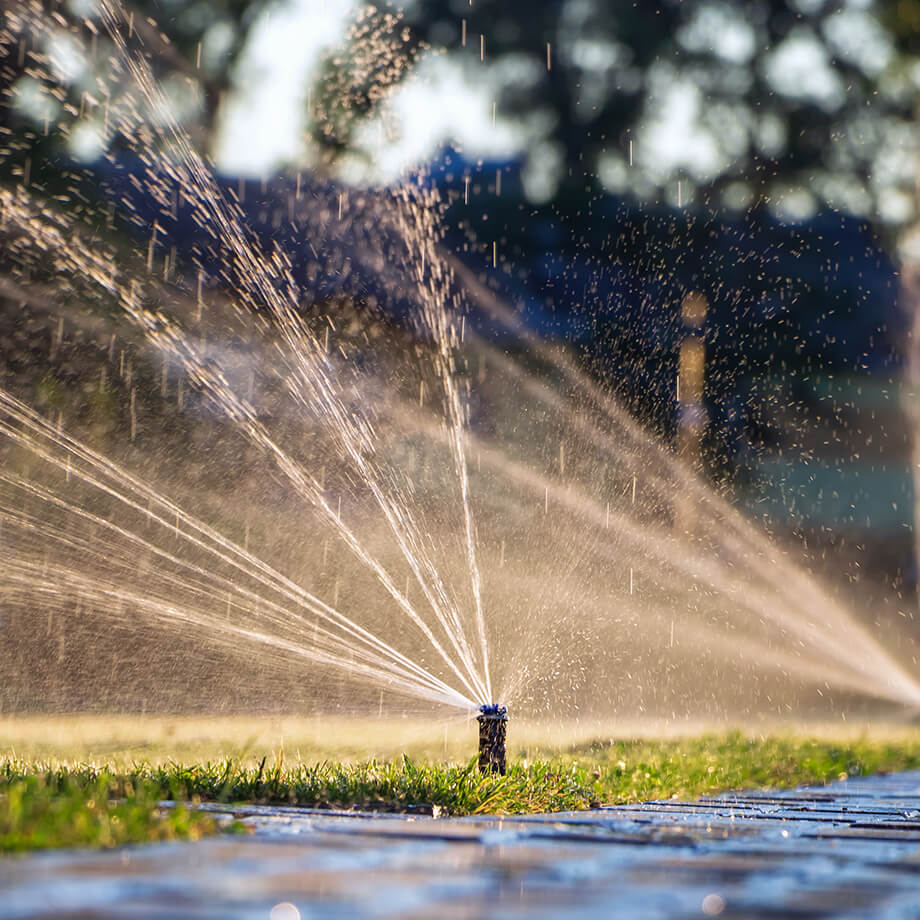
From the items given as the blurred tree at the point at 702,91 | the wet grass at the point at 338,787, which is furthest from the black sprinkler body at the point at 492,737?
the blurred tree at the point at 702,91

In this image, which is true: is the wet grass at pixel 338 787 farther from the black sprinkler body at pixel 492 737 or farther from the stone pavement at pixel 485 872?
the stone pavement at pixel 485 872

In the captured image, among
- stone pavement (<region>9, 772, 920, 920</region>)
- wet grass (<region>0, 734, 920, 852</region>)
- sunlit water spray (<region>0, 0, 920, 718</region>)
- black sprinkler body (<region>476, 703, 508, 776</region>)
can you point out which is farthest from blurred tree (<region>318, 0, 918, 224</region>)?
stone pavement (<region>9, 772, 920, 920</region>)

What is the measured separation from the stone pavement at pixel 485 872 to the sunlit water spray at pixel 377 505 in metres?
9.88

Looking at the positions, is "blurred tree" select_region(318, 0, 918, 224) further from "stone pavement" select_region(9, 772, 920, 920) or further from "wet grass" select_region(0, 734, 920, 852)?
"stone pavement" select_region(9, 772, 920, 920)

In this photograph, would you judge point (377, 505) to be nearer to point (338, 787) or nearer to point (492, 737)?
point (492, 737)

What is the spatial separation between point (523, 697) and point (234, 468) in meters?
5.02

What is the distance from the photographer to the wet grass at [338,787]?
3.62m

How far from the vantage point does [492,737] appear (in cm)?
565

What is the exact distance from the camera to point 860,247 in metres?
21.8

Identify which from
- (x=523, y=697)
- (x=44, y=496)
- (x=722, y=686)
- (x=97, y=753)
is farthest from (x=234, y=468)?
(x=97, y=753)

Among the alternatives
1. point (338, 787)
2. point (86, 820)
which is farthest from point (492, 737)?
point (86, 820)

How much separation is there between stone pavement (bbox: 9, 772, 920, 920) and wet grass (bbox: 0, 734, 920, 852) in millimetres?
239

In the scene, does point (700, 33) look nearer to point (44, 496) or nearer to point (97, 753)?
point (44, 496)

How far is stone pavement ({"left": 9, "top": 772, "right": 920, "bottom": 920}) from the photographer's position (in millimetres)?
2615
